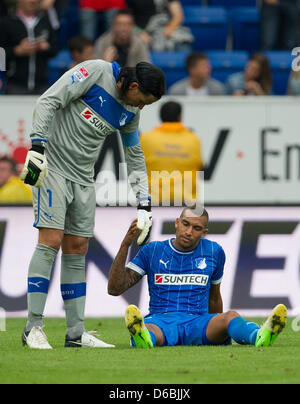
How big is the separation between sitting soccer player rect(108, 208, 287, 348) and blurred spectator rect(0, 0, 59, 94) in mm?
6171

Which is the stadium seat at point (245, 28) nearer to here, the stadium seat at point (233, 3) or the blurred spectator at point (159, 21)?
the stadium seat at point (233, 3)

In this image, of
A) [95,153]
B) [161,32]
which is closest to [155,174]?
[95,153]

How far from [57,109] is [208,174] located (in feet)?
21.0

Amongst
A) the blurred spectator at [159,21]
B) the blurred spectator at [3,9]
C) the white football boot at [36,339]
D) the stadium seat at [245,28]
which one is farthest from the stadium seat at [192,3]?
the white football boot at [36,339]

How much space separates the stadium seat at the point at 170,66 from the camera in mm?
14516

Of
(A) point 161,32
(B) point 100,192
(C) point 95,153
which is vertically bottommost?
(B) point 100,192

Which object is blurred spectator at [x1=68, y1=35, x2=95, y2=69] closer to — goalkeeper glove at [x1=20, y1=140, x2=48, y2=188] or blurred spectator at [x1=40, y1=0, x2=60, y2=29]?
blurred spectator at [x1=40, y1=0, x2=60, y2=29]

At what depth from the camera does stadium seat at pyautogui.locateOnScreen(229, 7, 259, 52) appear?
52.7 feet

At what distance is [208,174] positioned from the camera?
13.3m

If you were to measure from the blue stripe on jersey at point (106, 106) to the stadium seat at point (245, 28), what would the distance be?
29.8 feet

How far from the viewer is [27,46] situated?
516 inches

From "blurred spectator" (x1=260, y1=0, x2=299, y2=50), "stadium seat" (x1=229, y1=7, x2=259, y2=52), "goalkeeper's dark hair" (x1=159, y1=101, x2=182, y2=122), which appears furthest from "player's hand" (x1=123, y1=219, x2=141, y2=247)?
"stadium seat" (x1=229, y1=7, x2=259, y2=52)

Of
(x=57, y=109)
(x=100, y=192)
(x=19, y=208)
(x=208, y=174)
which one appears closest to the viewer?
(x=57, y=109)
